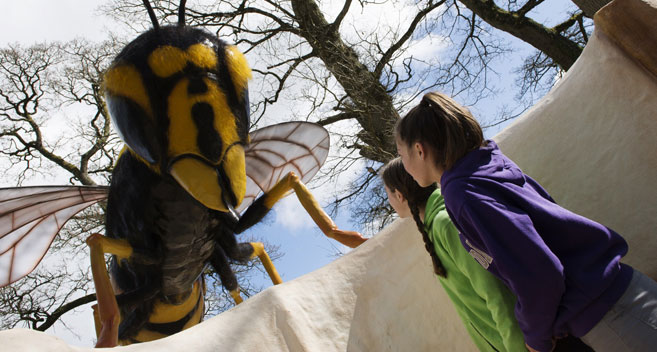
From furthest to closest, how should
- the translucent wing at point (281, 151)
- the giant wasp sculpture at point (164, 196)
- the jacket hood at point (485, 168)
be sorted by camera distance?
the translucent wing at point (281, 151) → the giant wasp sculpture at point (164, 196) → the jacket hood at point (485, 168)

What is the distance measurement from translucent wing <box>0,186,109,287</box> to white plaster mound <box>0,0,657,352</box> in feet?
3.71

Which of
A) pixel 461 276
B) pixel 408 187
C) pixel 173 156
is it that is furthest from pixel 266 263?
pixel 461 276

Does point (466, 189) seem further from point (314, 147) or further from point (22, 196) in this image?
point (22, 196)

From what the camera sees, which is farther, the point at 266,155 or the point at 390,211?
the point at 390,211

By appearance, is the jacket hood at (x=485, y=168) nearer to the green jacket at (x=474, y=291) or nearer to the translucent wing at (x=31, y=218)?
the green jacket at (x=474, y=291)

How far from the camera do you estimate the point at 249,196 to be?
2.57 meters

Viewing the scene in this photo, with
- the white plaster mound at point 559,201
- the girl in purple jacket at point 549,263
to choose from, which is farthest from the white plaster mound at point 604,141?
the girl in purple jacket at point 549,263

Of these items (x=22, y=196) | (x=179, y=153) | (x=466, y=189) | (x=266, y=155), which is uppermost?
(x=22, y=196)

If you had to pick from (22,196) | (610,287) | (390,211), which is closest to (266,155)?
(22,196)

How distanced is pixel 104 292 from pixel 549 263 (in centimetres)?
142

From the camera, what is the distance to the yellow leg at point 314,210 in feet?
6.32

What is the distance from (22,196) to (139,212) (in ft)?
2.12

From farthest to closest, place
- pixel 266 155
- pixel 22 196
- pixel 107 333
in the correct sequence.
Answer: pixel 266 155 < pixel 22 196 < pixel 107 333

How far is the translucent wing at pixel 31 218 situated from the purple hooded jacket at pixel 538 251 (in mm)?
1746
